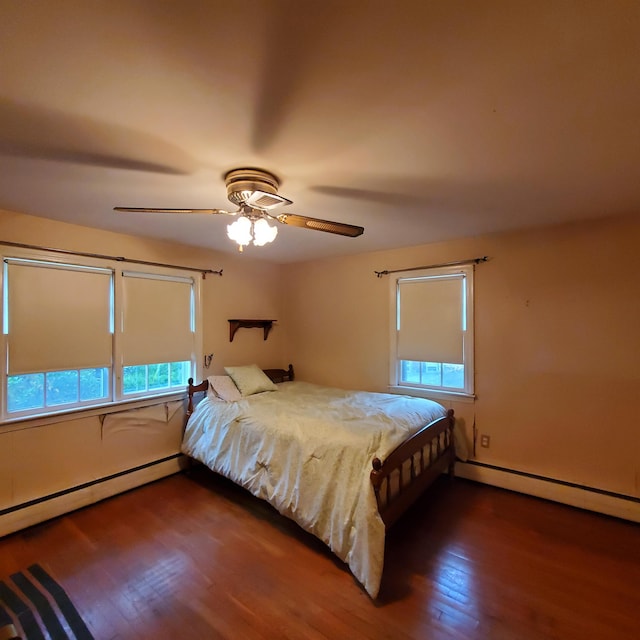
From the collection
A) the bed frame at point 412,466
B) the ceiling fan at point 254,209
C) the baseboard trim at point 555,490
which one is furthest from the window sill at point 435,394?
the ceiling fan at point 254,209

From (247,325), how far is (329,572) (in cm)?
281

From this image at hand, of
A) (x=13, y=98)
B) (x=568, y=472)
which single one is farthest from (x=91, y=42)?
(x=568, y=472)

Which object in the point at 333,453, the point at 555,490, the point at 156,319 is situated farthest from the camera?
the point at 156,319

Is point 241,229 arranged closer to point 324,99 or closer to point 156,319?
point 324,99

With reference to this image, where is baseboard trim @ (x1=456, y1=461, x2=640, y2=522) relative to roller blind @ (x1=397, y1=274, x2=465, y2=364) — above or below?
below

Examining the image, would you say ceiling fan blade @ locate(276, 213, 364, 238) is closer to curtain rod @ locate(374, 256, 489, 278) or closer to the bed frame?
the bed frame

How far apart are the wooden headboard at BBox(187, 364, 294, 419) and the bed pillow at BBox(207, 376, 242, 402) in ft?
0.43

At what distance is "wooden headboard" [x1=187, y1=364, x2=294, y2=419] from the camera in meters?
3.45

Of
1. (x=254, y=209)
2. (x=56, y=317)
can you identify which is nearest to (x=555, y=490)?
(x=254, y=209)

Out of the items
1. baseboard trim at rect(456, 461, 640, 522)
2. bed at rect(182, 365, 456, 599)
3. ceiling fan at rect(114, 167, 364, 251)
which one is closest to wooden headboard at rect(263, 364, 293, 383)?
bed at rect(182, 365, 456, 599)

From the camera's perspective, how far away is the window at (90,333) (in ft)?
8.38

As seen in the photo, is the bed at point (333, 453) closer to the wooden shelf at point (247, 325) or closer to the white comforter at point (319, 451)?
the white comforter at point (319, 451)

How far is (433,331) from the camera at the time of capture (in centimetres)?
346

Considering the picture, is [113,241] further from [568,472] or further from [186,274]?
[568,472]
